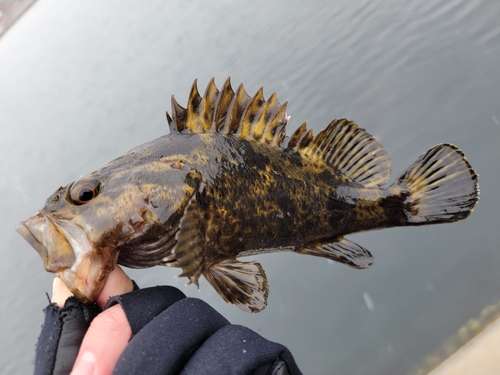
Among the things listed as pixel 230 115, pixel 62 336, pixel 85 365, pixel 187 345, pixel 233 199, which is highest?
pixel 230 115

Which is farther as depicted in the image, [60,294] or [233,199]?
[233,199]

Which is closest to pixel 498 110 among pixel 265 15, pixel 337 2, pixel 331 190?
pixel 331 190

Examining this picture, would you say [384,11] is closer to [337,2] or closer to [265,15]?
[337,2]

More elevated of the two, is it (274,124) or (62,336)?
(274,124)

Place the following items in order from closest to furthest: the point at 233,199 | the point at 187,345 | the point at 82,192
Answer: the point at 187,345
the point at 82,192
the point at 233,199

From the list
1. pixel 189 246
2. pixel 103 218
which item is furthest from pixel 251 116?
pixel 103 218

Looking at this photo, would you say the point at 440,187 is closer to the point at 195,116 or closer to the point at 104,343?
the point at 195,116

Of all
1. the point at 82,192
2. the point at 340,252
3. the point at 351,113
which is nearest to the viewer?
the point at 82,192
